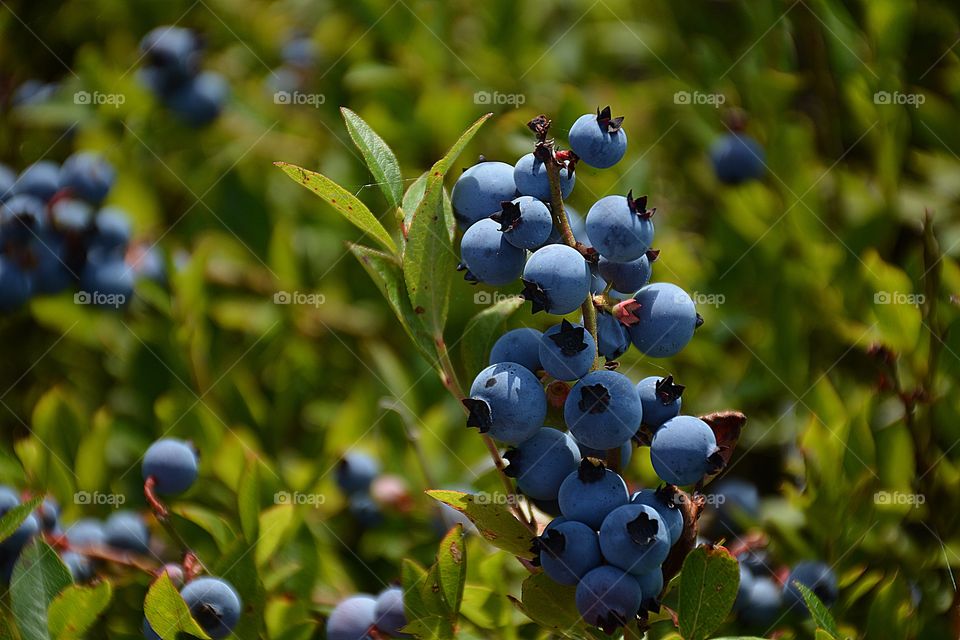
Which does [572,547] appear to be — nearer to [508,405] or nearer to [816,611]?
[508,405]

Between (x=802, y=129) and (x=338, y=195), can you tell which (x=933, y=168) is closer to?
(x=802, y=129)

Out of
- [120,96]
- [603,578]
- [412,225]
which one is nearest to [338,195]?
[412,225]

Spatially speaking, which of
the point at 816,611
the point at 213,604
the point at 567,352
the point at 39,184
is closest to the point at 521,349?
the point at 567,352

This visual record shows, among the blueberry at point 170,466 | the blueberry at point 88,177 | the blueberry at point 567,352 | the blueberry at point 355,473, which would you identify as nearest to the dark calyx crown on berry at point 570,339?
the blueberry at point 567,352

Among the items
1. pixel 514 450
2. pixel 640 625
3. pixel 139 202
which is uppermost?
pixel 514 450

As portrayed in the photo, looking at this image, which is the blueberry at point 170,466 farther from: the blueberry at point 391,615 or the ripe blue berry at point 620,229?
the ripe blue berry at point 620,229

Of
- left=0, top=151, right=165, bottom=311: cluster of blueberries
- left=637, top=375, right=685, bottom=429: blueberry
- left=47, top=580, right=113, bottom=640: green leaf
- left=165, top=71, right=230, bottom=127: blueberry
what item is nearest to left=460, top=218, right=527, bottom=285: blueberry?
left=637, top=375, right=685, bottom=429: blueberry
